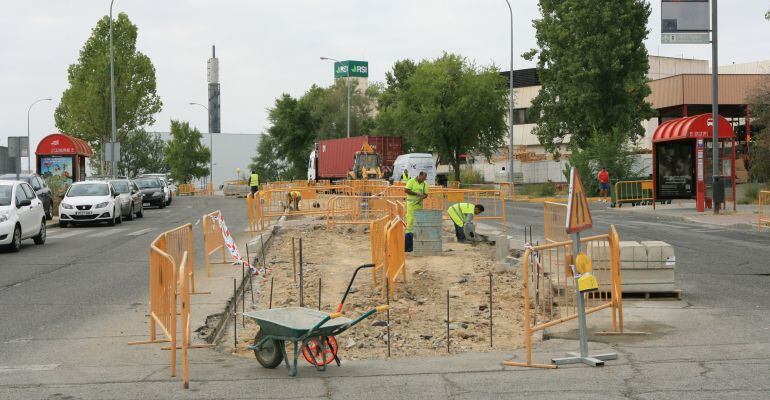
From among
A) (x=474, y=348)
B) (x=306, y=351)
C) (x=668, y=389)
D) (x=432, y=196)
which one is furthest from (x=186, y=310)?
(x=432, y=196)

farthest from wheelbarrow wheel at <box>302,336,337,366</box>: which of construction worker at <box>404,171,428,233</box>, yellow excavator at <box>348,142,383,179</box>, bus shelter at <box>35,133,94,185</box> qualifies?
yellow excavator at <box>348,142,383,179</box>

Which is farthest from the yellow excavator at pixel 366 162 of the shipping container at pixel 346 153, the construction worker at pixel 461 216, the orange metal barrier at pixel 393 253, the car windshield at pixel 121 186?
the orange metal barrier at pixel 393 253

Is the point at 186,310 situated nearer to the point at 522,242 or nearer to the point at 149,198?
the point at 522,242

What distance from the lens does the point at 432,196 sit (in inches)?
1024

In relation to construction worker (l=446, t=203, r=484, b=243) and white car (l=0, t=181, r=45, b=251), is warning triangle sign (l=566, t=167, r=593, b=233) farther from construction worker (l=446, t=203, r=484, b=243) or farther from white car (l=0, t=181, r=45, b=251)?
white car (l=0, t=181, r=45, b=251)

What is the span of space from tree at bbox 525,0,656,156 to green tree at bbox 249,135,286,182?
2485 inches

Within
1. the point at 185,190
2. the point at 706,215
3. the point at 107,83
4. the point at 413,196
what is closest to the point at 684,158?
the point at 706,215

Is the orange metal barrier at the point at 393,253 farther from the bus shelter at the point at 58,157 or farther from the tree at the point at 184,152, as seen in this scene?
the tree at the point at 184,152

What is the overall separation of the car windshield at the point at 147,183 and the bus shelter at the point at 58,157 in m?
3.73

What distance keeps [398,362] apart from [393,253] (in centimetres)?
404

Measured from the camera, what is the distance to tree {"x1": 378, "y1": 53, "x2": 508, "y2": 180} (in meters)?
64.3

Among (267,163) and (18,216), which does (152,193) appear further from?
(267,163)

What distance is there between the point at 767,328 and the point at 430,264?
7391 millimetres

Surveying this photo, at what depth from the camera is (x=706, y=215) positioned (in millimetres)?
30047
